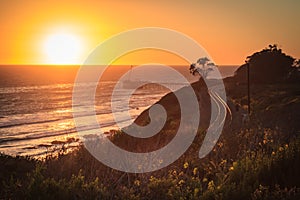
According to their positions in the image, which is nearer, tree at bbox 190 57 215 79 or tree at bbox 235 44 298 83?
tree at bbox 235 44 298 83

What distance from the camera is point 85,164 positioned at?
11.2 m

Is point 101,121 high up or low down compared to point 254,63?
down

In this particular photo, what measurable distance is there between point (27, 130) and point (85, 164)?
51818 millimetres

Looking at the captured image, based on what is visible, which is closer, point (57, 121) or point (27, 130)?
point (27, 130)

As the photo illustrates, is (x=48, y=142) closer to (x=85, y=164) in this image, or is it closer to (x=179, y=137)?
(x=179, y=137)

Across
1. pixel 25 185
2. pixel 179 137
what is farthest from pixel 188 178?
pixel 179 137

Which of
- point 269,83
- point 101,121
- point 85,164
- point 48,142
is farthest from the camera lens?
point 101,121

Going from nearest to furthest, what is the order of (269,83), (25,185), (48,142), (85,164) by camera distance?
(25,185), (85,164), (48,142), (269,83)

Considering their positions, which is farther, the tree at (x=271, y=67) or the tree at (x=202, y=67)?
the tree at (x=202, y=67)

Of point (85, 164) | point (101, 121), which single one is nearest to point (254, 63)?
point (101, 121)

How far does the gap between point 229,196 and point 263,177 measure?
48.6 inches

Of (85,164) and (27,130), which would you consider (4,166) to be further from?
(27,130)

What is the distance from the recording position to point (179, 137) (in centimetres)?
1584

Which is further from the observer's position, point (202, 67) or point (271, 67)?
point (202, 67)
